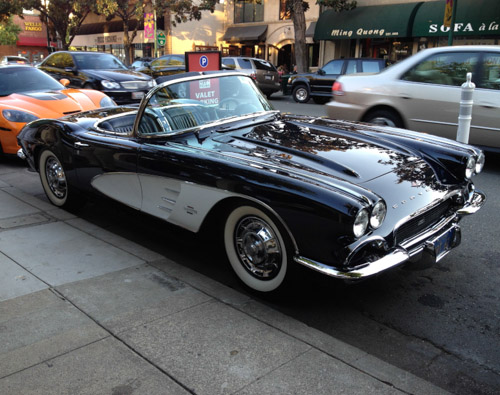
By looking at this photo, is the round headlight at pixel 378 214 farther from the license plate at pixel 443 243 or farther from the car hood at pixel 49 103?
the car hood at pixel 49 103

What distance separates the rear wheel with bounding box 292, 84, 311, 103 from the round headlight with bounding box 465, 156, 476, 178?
1474 cm

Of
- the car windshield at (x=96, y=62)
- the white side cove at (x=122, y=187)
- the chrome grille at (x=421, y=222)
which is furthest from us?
the car windshield at (x=96, y=62)

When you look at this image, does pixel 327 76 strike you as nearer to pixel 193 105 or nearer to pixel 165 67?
pixel 165 67

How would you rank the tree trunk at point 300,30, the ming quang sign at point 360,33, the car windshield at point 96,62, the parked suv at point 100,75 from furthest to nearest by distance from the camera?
the ming quang sign at point 360,33
the tree trunk at point 300,30
the car windshield at point 96,62
the parked suv at point 100,75

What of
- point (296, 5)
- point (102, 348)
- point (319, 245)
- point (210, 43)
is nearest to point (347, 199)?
point (319, 245)

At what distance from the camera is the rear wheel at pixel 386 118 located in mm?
7075

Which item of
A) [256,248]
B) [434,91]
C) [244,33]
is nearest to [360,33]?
[244,33]

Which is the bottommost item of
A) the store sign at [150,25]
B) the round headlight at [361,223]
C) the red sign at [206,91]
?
the round headlight at [361,223]

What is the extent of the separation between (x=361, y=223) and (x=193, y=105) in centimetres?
196

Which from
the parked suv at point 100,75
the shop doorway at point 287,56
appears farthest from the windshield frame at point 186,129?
the shop doorway at point 287,56

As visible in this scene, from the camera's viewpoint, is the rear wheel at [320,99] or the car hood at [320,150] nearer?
the car hood at [320,150]

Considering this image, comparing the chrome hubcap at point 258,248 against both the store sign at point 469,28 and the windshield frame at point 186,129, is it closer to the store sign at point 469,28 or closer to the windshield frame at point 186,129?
the windshield frame at point 186,129

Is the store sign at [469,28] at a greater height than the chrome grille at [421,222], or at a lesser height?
greater

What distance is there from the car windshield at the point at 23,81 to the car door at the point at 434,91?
19.2 ft
